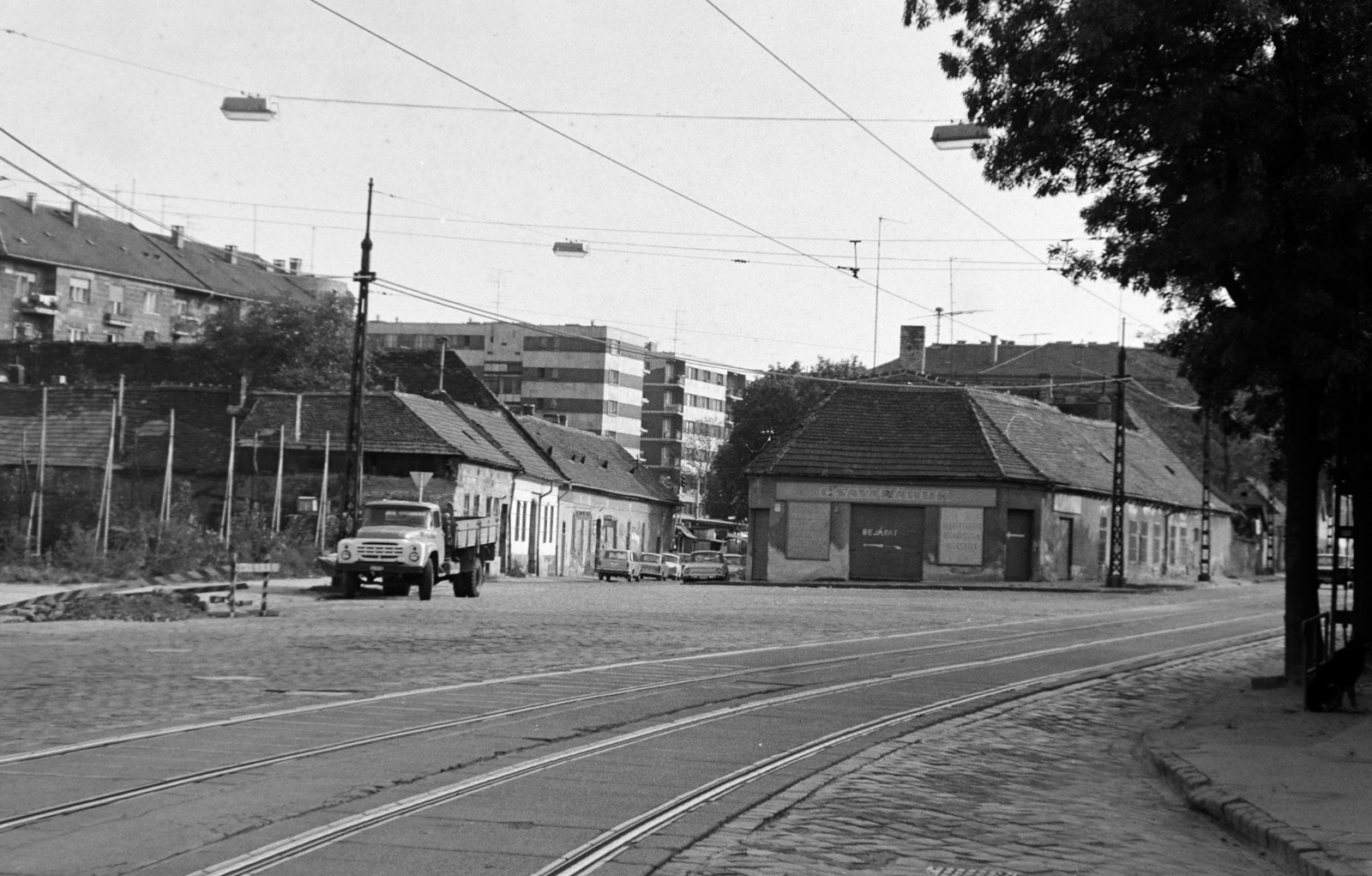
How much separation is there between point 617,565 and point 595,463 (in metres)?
14.3

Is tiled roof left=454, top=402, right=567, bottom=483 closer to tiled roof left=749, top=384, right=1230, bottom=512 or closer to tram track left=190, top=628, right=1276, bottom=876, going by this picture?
Result: tiled roof left=749, top=384, right=1230, bottom=512

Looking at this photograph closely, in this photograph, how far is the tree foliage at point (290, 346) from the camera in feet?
266

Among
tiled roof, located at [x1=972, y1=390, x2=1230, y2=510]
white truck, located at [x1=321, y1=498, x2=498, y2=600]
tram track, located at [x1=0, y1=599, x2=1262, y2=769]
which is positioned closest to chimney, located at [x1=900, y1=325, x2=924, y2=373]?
tiled roof, located at [x1=972, y1=390, x2=1230, y2=510]

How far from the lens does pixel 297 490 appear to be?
59844 millimetres

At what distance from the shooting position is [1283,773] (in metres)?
11.8

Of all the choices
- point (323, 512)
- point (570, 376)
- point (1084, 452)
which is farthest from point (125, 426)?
point (570, 376)

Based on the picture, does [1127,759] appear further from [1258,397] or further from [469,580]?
[469,580]

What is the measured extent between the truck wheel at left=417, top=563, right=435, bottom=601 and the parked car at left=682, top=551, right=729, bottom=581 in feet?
111

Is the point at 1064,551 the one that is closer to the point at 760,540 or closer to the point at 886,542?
the point at 886,542

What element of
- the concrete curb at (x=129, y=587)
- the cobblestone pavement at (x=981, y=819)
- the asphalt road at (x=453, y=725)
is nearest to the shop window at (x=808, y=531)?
the concrete curb at (x=129, y=587)

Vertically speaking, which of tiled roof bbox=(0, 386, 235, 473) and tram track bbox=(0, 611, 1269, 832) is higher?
tiled roof bbox=(0, 386, 235, 473)

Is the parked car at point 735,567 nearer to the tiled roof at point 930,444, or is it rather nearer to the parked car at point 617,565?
the parked car at point 617,565

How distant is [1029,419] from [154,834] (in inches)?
2493

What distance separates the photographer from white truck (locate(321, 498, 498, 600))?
3625 centimetres
